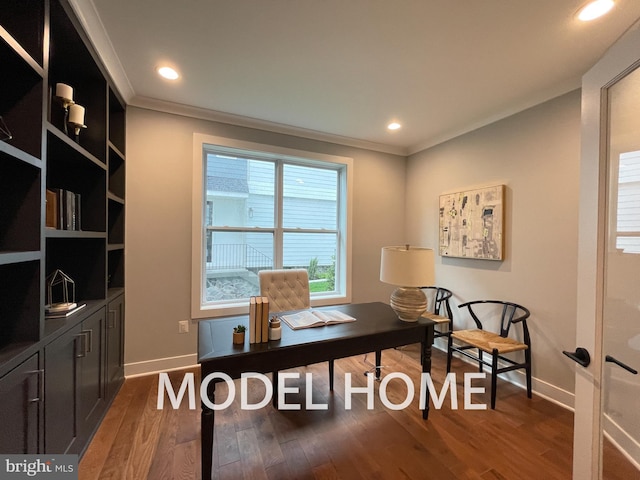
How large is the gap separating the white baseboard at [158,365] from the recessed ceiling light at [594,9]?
354 cm

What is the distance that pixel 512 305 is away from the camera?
8.20ft

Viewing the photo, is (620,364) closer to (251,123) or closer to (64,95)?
(64,95)

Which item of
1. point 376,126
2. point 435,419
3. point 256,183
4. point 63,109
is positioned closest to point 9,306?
point 63,109

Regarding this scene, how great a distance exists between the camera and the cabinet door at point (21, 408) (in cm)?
98

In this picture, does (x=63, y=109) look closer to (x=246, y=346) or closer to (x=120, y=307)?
(x=120, y=307)

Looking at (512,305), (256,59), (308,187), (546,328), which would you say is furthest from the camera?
(308,187)

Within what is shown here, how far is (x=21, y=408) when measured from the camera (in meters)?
1.06

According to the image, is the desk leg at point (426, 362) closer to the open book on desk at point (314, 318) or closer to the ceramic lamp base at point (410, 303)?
the ceramic lamp base at point (410, 303)

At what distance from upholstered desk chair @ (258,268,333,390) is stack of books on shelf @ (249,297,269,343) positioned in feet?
2.67

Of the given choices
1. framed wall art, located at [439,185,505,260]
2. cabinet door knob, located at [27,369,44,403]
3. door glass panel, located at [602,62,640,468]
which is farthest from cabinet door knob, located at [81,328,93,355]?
framed wall art, located at [439,185,505,260]

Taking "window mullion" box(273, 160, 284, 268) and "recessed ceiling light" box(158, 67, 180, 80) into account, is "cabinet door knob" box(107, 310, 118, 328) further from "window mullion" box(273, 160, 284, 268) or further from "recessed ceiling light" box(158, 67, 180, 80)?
"recessed ceiling light" box(158, 67, 180, 80)

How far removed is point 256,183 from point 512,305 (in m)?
2.93

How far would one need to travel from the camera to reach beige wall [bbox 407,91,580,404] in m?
2.14

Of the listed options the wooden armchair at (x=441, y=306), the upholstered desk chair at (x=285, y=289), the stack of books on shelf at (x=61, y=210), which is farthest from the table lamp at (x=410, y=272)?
the stack of books on shelf at (x=61, y=210)
